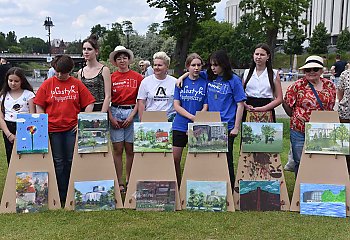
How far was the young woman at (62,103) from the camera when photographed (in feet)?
15.9

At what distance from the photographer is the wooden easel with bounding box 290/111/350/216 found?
4.75 metres

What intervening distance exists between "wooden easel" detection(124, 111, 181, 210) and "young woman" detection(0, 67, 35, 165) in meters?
1.42

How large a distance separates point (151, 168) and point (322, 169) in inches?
76.0

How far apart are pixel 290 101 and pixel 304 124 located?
1.06 feet

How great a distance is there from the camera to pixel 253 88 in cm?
508

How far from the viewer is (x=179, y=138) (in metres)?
5.14

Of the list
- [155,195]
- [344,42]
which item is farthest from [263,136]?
[344,42]

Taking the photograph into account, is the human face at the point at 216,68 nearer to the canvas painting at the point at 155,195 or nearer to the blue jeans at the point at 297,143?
the blue jeans at the point at 297,143

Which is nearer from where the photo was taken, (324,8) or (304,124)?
(304,124)

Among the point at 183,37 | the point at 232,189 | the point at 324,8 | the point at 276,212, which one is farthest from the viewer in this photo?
the point at 324,8

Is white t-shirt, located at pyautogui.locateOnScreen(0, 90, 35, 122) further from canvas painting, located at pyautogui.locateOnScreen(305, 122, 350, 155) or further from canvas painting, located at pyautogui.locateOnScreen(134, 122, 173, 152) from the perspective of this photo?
canvas painting, located at pyautogui.locateOnScreen(305, 122, 350, 155)

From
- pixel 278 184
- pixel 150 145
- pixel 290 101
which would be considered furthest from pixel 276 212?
pixel 150 145

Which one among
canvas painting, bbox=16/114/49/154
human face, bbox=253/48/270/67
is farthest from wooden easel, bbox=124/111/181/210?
human face, bbox=253/48/270/67

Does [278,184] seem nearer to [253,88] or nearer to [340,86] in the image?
[253,88]
